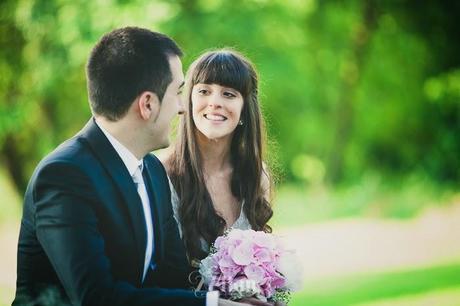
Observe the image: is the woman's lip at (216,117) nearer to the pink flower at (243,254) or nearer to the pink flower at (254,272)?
the pink flower at (243,254)

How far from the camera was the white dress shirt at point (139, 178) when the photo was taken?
3084 millimetres

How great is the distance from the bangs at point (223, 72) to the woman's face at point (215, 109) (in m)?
0.03

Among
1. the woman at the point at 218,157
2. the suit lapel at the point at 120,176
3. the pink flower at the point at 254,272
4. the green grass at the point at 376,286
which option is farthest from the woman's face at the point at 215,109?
the green grass at the point at 376,286

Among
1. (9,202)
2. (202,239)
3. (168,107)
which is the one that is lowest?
(202,239)

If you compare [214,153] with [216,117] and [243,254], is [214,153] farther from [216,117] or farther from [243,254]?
[243,254]

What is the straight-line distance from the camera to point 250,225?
454cm

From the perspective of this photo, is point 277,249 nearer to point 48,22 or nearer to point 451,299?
point 451,299

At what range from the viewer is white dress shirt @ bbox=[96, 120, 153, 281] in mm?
3084

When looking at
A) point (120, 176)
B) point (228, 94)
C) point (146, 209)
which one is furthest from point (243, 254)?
point (228, 94)

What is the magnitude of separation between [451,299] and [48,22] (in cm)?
941

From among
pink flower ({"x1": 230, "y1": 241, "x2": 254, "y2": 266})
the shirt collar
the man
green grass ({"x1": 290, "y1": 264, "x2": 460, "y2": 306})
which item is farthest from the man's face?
green grass ({"x1": 290, "y1": 264, "x2": 460, "y2": 306})

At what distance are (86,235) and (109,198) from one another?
0.84 feet

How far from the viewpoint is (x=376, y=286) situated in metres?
8.51

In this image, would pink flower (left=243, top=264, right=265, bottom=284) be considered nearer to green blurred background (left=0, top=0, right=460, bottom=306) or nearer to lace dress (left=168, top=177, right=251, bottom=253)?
lace dress (left=168, top=177, right=251, bottom=253)
